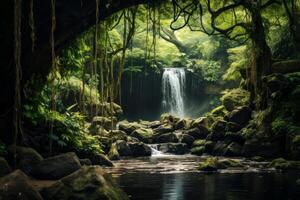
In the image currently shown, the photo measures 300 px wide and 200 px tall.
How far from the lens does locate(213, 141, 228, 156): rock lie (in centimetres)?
1970

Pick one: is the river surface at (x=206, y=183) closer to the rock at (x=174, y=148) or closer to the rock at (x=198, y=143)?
the rock at (x=174, y=148)

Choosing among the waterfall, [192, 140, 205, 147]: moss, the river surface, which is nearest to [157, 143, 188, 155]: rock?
[192, 140, 205, 147]: moss

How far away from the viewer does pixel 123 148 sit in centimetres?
2031

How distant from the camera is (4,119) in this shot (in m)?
9.84

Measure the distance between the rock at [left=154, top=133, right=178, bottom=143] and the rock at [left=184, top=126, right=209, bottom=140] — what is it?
759mm

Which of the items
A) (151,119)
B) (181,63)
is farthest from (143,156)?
(181,63)

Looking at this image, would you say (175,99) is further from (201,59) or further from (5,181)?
(5,181)

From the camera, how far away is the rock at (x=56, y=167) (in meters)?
9.62

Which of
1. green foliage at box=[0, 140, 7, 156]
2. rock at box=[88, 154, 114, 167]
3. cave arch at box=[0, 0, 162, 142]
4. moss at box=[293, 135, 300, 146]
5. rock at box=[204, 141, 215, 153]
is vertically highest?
cave arch at box=[0, 0, 162, 142]

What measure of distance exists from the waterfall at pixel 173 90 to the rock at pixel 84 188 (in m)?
26.6

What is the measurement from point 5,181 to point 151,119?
89.5ft

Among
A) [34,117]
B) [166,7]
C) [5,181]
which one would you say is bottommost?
[5,181]

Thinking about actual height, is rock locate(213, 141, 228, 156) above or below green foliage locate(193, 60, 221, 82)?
below

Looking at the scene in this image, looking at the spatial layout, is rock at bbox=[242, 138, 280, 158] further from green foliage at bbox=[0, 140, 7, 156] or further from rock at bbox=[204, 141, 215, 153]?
green foliage at bbox=[0, 140, 7, 156]
